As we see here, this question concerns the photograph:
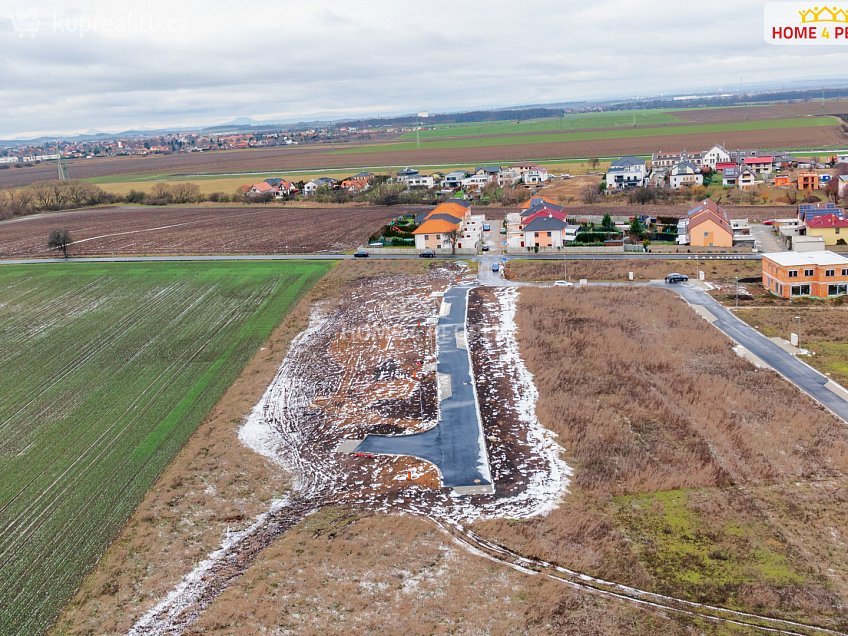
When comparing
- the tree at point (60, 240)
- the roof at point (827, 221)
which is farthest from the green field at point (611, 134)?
the tree at point (60, 240)

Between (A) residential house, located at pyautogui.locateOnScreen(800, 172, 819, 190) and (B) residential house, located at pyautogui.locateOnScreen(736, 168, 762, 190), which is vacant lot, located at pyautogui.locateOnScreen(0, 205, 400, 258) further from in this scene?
(A) residential house, located at pyautogui.locateOnScreen(800, 172, 819, 190)

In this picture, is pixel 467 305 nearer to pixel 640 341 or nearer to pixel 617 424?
pixel 640 341

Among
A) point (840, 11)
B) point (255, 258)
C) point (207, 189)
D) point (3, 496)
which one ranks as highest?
point (840, 11)

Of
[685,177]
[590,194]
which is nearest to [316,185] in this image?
[590,194]

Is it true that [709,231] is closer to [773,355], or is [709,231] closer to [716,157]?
[773,355]

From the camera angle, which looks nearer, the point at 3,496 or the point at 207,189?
the point at 3,496

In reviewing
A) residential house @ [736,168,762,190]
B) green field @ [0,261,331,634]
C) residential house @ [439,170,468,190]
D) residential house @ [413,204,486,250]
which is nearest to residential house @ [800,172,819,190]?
residential house @ [736,168,762,190]

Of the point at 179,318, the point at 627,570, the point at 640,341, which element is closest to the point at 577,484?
the point at 627,570
